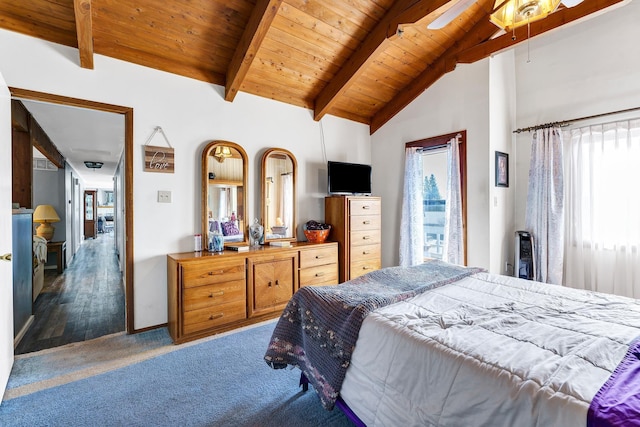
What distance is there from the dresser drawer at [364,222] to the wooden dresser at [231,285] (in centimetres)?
59

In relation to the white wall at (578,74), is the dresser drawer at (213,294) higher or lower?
lower

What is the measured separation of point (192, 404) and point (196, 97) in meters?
2.75

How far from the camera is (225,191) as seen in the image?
3246 millimetres

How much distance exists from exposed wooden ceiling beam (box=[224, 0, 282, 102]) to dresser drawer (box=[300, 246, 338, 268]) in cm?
192

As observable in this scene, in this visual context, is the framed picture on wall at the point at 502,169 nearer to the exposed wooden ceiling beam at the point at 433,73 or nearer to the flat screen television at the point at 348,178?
the exposed wooden ceiling beam at the point at 433,73

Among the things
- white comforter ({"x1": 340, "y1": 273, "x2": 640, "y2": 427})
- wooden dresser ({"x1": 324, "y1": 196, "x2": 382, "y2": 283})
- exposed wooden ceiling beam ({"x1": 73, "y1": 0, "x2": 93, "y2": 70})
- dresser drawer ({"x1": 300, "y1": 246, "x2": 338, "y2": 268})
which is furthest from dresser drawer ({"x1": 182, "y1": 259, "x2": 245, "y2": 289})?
exposed wooden ceiling beam ({"x1": 73, "y1": 0, "x2": 93, "y2": 70})

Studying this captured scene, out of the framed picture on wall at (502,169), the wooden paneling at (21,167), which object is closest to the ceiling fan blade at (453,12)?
the framed picture on wall at (502,169)

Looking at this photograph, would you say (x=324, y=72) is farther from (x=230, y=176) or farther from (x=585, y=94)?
(x=585, y=94)

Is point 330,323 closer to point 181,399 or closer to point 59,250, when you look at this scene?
point 181,399

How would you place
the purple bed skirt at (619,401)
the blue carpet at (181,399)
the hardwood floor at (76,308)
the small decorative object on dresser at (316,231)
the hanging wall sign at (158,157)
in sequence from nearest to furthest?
the purple bed skirt at (619,401) < the blue carpet at (181,399) < the hardwood floor at (76,308) < the hanging wall sign at (158,157) < the small decorative object on dresser at (316,231)

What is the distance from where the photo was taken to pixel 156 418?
169 centimetres

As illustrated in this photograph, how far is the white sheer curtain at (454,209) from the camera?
3.54 metres

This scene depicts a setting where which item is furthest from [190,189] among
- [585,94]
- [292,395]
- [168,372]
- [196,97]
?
[585,94]

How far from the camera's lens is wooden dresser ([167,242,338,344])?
8.52 ft
